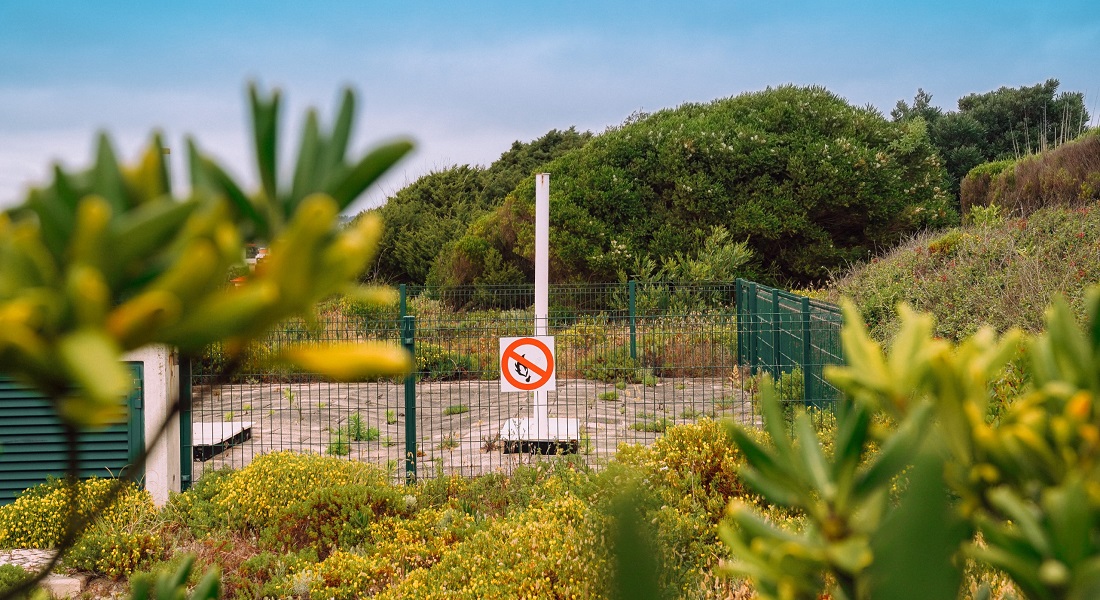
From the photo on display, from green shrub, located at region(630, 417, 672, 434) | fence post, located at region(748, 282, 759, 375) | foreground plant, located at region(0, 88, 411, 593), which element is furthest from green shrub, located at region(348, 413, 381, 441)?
foreground plant, located at region(0, 88, 411, 593)

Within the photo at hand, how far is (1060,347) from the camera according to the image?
1.20 feet

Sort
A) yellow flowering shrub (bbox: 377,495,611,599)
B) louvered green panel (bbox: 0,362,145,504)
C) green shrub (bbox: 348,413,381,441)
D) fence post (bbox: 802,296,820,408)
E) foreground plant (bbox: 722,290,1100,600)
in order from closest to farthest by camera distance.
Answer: foreground plant (bbox: 722,290,1100,600) < yellow flowering shrub (bbox: 377,495,611,599) < louvered green panel (bbox: 0,362,145,504) < fence post (bbox: 802,296,820,408) < green shrub (bbox: 348,413,381,441)

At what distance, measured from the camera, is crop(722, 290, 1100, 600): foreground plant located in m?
0.30

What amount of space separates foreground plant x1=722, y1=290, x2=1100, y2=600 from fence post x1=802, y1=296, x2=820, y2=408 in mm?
5801

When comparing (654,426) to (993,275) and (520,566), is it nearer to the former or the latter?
(520,566)

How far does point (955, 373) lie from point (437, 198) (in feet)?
70.2

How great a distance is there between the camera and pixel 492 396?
8961mm

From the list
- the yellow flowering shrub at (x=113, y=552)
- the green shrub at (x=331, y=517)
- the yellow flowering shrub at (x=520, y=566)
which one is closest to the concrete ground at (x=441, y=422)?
the green shrub at (x=331, y=517)

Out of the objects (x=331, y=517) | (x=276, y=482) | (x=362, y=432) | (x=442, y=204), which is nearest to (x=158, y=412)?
(x=276, y=482)

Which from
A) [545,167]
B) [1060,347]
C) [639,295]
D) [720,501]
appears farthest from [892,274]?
[1060,347]

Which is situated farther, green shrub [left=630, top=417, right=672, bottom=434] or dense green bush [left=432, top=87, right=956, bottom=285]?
dense green bush [left=432, top=87, right=956, bottom=285]

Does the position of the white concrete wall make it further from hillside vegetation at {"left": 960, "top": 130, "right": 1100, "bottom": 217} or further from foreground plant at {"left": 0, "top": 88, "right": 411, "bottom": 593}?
hillside vegetation at {"left": 960, "top": 130, "right": 1100, "bottom": 217}

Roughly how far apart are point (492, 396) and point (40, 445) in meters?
4.81

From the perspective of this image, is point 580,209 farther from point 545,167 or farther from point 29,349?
point 29,349
